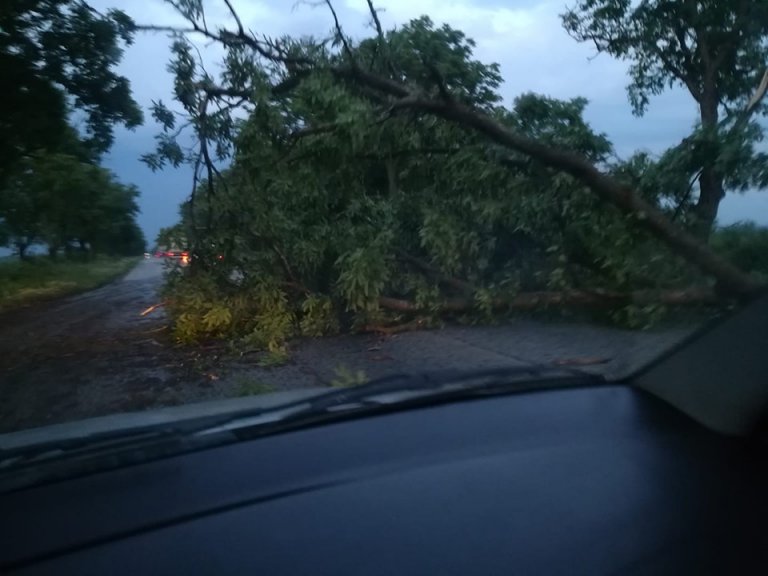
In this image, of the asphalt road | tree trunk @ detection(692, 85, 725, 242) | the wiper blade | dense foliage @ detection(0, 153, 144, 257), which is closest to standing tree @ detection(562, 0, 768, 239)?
tree trunk @ detection(692, 85, 725, 242)

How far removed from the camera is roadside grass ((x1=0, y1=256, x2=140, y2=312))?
20125mm

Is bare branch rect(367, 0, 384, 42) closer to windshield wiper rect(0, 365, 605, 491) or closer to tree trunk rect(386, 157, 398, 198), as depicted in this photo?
tree trunk rect(386, 157, 398, 198)

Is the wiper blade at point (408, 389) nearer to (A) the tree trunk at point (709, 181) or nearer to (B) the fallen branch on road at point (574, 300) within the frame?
(B) the fallen branch on road at point (574, 300)

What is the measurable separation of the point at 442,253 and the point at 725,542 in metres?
6.54

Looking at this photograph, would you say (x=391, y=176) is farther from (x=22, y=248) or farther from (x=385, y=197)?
(x=22, y=248)

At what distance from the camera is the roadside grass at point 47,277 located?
20.1 meters

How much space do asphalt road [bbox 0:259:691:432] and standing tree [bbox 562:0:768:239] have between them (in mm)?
1952

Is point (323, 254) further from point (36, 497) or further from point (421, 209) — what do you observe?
point (36, 497)

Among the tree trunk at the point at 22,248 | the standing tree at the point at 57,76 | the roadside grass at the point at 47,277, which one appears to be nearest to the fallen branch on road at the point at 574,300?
the standing tree at the point at 57,76

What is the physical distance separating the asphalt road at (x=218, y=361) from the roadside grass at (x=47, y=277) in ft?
28.9

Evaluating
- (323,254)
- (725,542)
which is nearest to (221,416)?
(725,542)

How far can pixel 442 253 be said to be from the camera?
30.9ft

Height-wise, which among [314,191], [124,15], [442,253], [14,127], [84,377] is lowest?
[84,377]

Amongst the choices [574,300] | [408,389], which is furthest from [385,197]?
[408,389]
